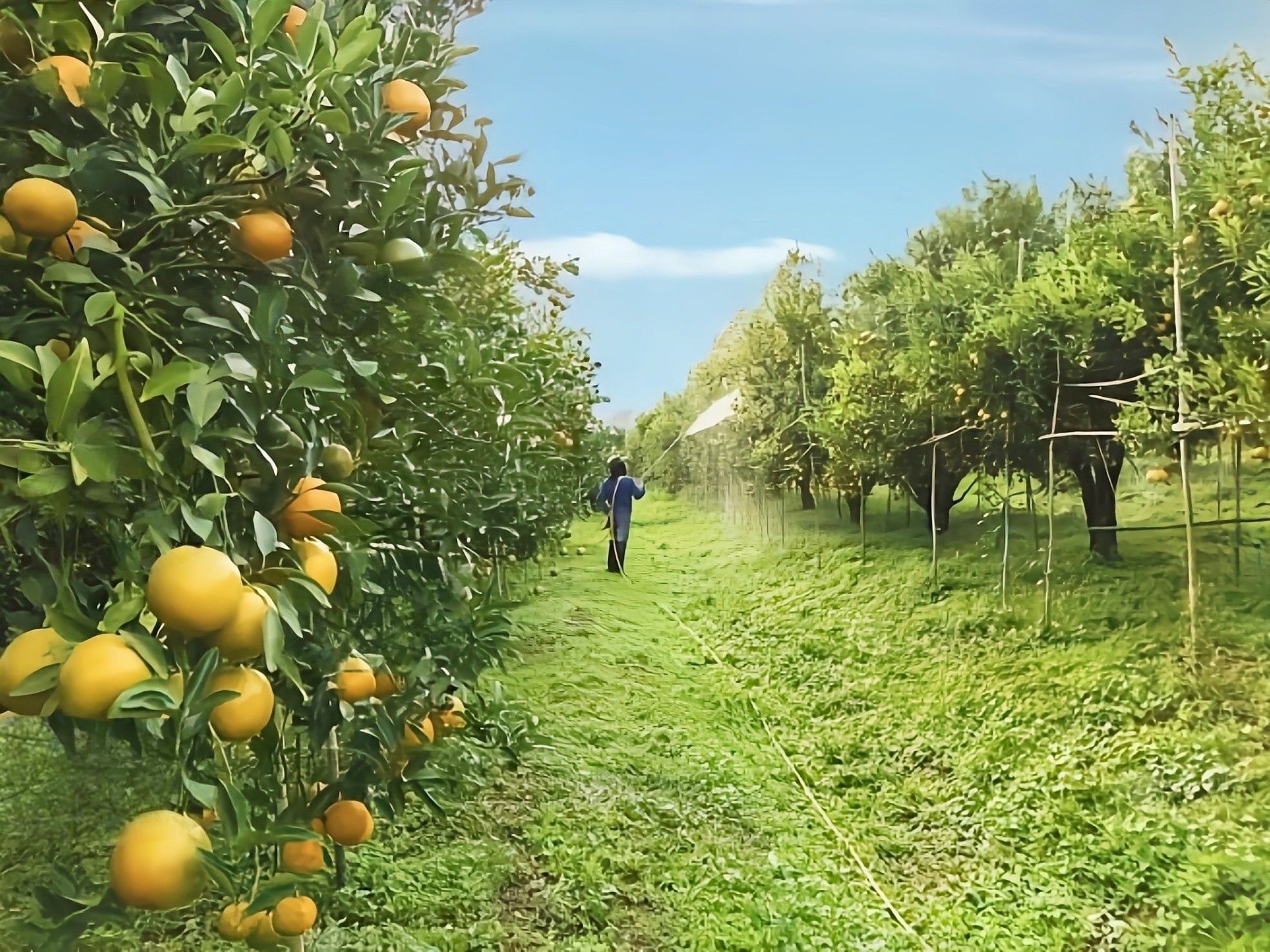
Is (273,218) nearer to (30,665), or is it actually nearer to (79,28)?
(79,28)

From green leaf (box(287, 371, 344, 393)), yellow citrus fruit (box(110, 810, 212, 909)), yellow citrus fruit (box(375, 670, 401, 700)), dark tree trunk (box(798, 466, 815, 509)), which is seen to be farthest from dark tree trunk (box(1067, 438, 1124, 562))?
yellow citrus fruit (box(110, 810, 212, 909))

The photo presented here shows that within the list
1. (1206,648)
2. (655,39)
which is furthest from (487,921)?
(655,39)

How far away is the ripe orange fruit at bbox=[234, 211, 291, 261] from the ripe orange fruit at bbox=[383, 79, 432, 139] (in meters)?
0.20

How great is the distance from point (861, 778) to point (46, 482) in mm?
1205

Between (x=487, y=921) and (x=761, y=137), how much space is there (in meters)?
1.28

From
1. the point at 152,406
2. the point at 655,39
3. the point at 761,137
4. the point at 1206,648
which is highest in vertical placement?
the point at 655,39

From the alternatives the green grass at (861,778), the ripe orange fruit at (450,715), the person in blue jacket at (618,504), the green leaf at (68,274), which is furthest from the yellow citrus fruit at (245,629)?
the person in blue jacket at (618,504)

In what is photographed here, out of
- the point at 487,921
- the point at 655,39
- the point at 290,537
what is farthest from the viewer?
the point at 655,39

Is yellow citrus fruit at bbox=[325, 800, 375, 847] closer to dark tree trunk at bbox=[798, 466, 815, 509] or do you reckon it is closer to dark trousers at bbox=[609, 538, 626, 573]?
dark trousers at bbox=[609, 538, 626, 573]

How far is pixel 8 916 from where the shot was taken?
1.16 meters

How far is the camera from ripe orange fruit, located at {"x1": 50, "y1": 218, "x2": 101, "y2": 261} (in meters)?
0.64

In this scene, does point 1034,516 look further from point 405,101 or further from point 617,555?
point 405,101

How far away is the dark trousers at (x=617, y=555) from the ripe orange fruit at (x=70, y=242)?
1.06m

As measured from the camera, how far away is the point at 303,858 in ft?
2.89
